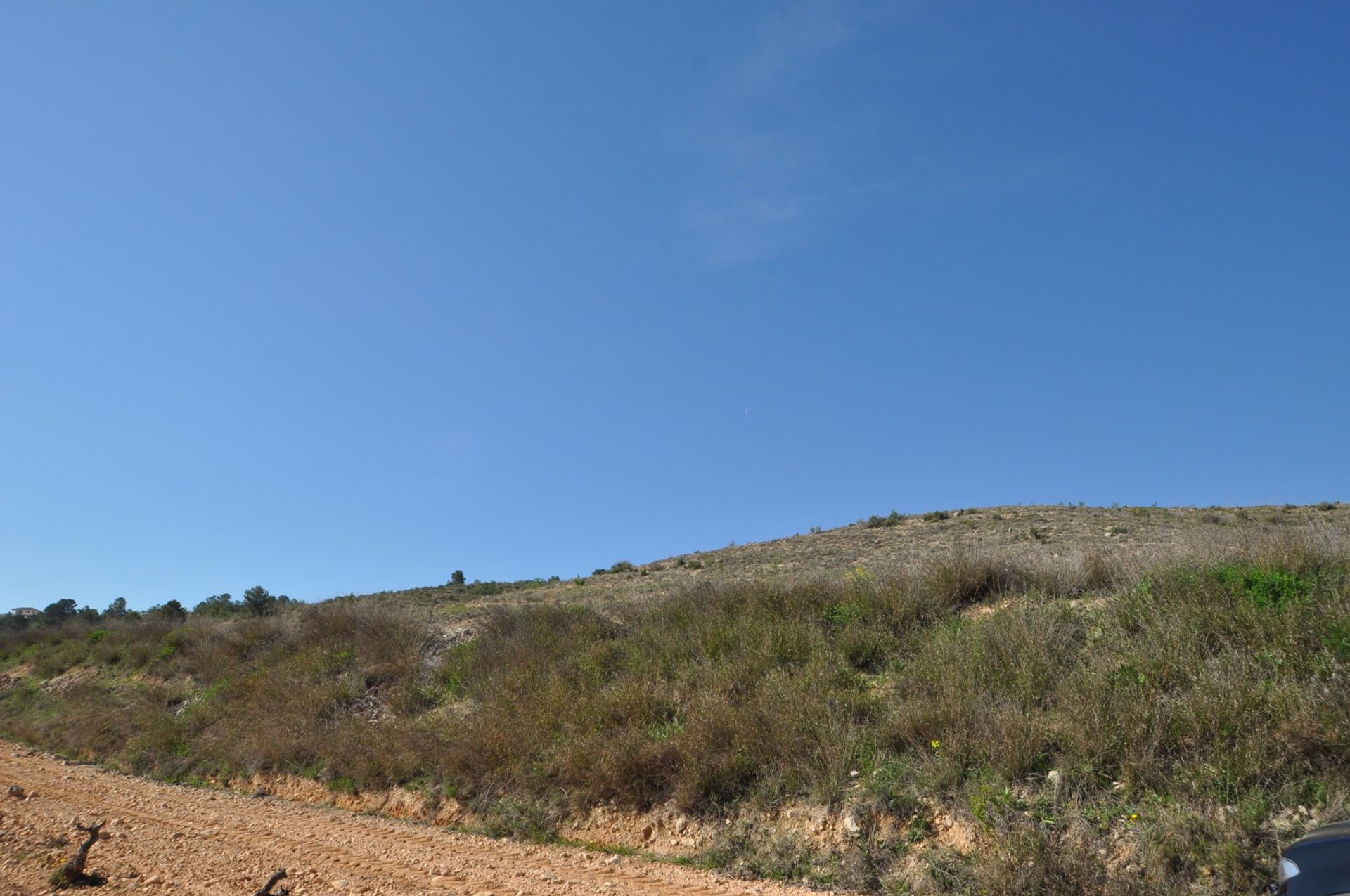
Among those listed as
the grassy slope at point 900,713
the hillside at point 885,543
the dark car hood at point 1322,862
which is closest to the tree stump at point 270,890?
the grassy slope at point 900,713

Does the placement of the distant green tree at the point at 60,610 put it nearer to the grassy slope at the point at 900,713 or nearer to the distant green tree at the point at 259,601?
the distant green tree at the point at 259,601

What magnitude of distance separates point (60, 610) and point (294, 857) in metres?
57.0

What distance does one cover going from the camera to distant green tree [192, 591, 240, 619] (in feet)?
108

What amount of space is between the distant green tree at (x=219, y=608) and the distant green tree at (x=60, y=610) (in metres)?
10.2

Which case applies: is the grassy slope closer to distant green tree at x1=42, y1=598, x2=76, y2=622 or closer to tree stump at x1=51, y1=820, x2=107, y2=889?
tree stump at x1=51, y1=820, x2=107, y2=889

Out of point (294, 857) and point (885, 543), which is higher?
point (885, 543)

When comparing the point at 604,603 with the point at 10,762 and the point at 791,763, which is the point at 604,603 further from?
the point at 10,762

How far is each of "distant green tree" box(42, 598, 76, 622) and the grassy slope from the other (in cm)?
3665

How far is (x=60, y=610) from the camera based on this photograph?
50.2 m

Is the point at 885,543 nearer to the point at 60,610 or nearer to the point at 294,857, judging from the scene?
the point at 294,857

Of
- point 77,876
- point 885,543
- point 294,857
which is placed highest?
point 885,543

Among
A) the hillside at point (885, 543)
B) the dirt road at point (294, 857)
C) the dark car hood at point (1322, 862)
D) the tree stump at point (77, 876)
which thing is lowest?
the dirt road at point (294, 857)

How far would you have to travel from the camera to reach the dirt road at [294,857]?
6.70 meters

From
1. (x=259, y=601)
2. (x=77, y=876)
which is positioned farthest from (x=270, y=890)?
(x=259, y=601)
